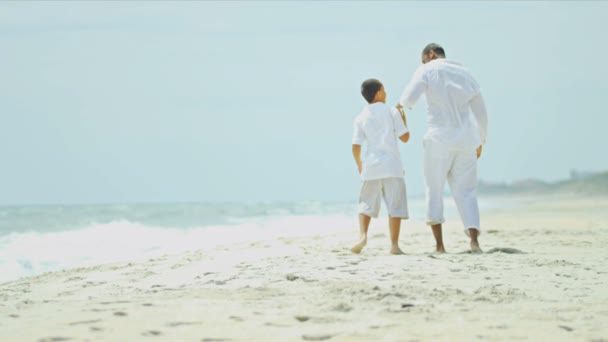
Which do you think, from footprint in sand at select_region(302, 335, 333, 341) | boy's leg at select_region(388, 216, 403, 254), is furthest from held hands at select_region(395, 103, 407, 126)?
footprint in sand at select_region(302, 335, 333, 341)

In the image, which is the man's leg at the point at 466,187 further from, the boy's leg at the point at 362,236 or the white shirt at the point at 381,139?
the boy's leg at the point at 362,236

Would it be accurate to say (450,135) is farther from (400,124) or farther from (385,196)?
(385,196)

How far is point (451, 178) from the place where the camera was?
328 inches

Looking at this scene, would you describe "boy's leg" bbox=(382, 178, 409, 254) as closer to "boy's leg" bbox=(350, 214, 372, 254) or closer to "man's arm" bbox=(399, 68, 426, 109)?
"boy's leg" bbox=(350, 214, 372, 254)

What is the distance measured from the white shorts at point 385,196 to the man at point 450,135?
0.25 metres

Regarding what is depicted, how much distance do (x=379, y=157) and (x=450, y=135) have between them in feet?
2.25

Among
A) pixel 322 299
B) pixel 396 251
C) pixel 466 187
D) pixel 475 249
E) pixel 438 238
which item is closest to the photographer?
pixel 322 299

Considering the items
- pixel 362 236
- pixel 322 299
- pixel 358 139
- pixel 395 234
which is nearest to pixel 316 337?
pixel 322 299

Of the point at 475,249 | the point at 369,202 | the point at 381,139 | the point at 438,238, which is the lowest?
the point at 475,249

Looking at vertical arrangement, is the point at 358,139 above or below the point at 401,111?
below

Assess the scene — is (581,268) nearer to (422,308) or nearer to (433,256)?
(433,256)

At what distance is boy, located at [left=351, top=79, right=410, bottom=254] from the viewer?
27.1 ft

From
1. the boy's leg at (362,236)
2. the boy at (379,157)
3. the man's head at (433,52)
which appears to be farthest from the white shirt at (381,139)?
the man's head at (433,52)

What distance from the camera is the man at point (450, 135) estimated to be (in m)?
8.18
